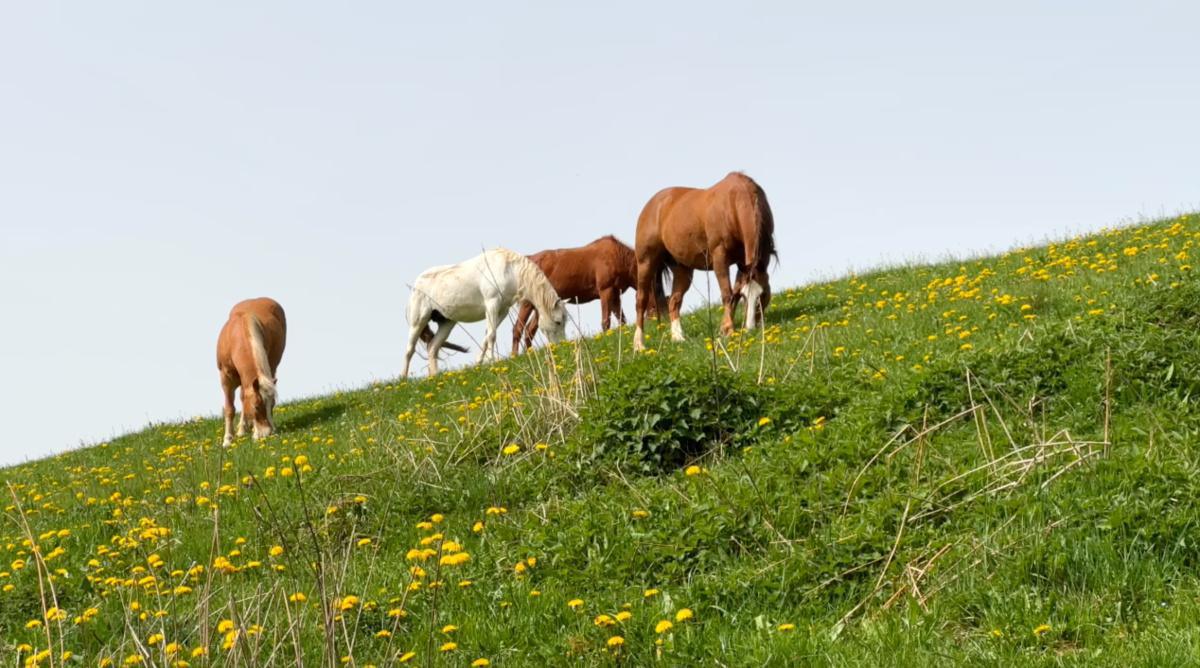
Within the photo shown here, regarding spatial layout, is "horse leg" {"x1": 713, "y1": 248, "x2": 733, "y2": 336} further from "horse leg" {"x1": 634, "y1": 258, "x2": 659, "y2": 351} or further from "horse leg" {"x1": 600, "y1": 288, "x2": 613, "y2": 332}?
"horse leg" {"x1": 600, "y1": 288, "x2": 613, "y2": 332}

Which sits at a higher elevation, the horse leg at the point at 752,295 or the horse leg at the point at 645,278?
the horse leg at the point at 645,278

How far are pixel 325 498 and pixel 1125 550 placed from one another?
5.82m

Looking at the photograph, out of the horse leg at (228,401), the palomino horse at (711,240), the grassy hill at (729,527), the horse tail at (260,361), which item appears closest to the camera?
the grassy hill at (729,527)

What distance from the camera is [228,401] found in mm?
18078

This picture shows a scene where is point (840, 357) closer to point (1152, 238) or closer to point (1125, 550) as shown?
point (1125, 550)

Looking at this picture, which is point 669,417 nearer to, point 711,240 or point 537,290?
point 711,240

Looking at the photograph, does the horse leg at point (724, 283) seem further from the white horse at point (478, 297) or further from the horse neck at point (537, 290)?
the horse neck at point (537, 290)

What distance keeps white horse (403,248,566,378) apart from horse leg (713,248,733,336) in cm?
575

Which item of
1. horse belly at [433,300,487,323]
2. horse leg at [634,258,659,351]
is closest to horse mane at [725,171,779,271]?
horse leg at [634,258,659,351]

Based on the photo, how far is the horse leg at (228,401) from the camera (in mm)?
17812

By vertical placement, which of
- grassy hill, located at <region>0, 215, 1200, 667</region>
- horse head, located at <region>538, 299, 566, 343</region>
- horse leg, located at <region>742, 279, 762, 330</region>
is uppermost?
horse head, located at <region>538, 299, 566, 343</region>

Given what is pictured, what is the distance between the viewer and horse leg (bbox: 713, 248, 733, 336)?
15375 mm

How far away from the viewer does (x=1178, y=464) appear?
607 cm

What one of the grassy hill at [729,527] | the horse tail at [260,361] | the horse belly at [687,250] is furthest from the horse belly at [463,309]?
the grassy hill at [729,527]
